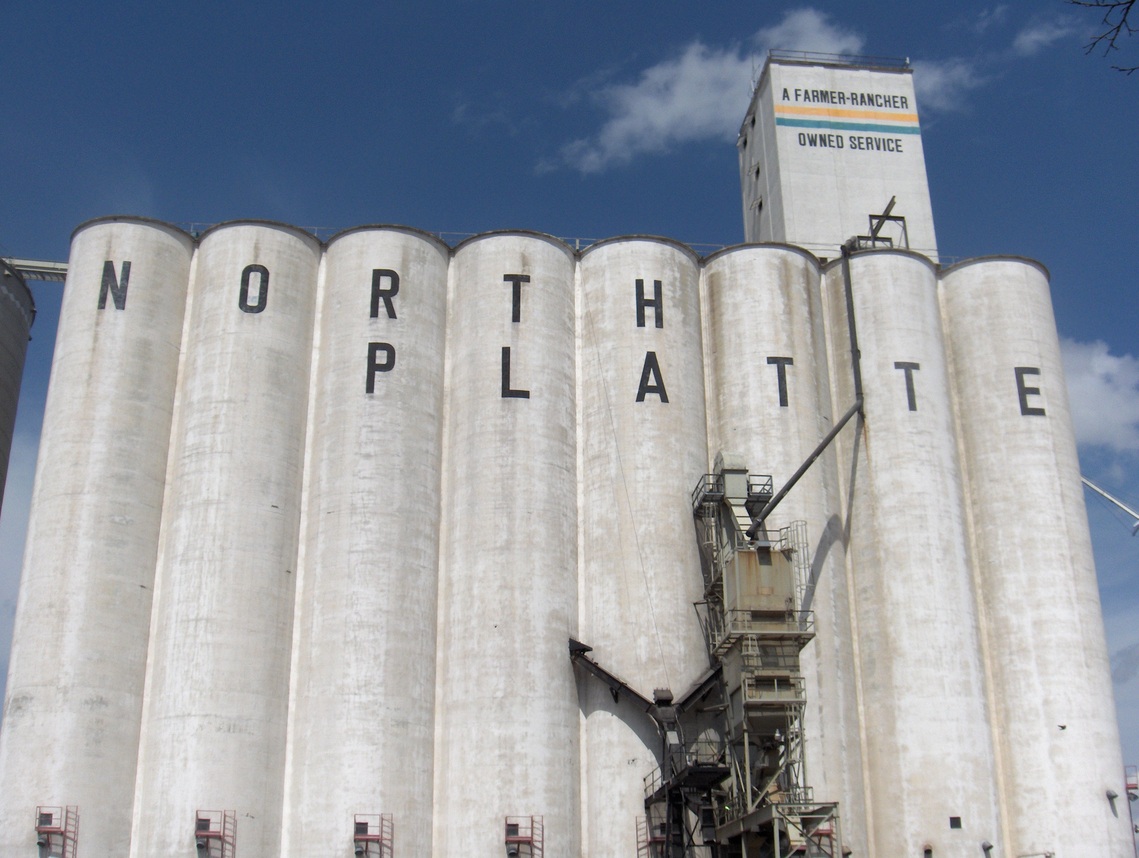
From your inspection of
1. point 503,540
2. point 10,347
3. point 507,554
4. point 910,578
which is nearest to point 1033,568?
point 910,578

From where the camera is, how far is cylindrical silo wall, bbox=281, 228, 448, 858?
41219mm

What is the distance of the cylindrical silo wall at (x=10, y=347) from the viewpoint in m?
54.2

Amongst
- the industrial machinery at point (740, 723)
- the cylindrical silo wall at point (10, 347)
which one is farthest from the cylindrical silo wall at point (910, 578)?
the cylindrical silo wall at point (10, 347)

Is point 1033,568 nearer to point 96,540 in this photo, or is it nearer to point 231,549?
point 231,549

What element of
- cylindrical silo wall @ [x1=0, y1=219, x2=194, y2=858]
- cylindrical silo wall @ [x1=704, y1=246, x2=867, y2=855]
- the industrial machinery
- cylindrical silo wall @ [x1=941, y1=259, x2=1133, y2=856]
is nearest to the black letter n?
cylindrical silo wall @ [x1=0, y1=219, x2=194, y2=858]

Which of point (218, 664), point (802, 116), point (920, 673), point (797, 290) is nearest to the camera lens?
point (218, 664)

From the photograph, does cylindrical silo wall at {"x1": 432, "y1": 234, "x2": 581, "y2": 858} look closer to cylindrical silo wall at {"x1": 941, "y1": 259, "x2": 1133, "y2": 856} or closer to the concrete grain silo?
the concrete grain silo

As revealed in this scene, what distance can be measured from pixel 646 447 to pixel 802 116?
83.9 ft

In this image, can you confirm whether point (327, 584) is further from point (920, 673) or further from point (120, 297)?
point (920, 673)

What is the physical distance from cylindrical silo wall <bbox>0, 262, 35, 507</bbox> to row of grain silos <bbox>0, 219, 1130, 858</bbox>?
327 inches

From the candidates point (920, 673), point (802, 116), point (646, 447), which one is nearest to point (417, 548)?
point (646, 447)

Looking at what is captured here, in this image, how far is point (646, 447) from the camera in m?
47.0

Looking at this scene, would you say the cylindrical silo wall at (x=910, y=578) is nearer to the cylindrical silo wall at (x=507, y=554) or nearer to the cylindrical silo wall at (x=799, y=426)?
the cylindrical silo wall at (x=799, y=426)

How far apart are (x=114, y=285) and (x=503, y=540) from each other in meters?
18.3
